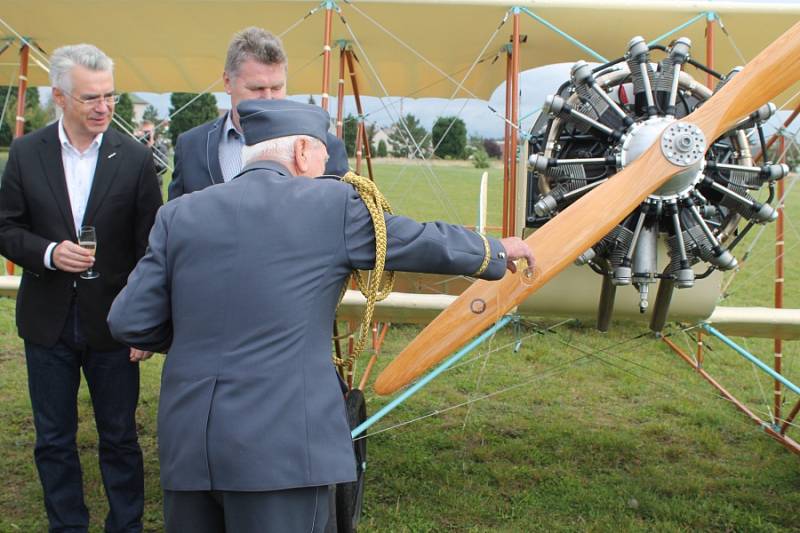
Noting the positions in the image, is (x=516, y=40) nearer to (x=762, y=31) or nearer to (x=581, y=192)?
(x=581, y=192)

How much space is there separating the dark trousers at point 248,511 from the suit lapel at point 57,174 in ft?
5.50

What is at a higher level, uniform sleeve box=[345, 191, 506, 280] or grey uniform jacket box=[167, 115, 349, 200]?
grey uniform jacket box=[167, 115, 349, 200]

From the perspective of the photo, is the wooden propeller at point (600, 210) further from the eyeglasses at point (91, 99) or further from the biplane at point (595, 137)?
the eyeglasses at point (91, 99)

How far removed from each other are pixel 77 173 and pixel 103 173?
124 mm

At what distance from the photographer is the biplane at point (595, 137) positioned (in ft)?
10.1

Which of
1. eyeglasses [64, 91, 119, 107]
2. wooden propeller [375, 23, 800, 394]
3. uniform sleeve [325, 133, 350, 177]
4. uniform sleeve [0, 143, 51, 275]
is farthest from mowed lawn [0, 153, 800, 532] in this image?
eyeglasses [64, 91, 119, 107]

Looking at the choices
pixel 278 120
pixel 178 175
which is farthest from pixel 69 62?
pixel 278 120

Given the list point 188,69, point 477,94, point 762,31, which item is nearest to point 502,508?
point 762,31

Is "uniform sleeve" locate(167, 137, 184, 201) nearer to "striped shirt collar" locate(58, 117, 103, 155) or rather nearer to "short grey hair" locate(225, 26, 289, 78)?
"short grey hair" locate(225, 26, 289, 78)

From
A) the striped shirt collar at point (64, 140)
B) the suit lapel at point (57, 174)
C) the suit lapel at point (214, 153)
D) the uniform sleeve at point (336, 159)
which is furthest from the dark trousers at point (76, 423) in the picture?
the uniform sleeve at point (336, 159)

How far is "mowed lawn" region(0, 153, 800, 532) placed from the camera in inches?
164

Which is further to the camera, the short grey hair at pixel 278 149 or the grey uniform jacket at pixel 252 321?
the short grey hair at pixel 278 149

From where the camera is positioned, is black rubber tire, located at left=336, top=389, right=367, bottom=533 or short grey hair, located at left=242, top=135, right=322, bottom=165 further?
black rubber tire, located at left=336, top=389, right=367, bottom=533

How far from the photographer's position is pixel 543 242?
122 inches
